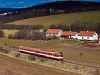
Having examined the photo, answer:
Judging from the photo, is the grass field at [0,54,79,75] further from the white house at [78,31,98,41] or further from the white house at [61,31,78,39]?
the white house at [61,31,78,39]

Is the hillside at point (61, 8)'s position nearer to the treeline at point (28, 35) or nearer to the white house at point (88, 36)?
the treeline at point (28, 35)

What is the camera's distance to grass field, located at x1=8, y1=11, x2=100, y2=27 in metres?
53.4

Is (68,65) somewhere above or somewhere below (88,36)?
below

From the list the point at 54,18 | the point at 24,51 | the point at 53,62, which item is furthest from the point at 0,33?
the point at 53,62

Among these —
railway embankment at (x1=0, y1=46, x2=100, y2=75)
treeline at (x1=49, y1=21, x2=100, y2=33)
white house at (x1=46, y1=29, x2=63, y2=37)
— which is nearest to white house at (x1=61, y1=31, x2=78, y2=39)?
white house at (x1=46, y1=29, x2=63, y2=37)

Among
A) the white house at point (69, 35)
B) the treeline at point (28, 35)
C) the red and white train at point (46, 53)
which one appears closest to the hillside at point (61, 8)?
the white house at point (69, 35)

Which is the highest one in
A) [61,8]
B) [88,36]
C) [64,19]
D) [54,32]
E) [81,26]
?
[61,8]

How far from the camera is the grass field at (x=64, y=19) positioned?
53.4m

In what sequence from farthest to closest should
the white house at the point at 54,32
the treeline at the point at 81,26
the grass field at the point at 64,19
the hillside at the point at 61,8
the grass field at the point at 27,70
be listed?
the hillside at the point at 61,8, the grass field at the point at 64,19, the treeline at the point at 81,26, the white house at the point at 54,32, the grass field at the point at 27,70

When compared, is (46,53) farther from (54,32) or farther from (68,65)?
(54,32)

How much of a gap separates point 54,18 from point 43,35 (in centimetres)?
1634

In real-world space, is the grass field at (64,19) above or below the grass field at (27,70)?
above

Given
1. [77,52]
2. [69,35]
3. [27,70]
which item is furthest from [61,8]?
[27,70]

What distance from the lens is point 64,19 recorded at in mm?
55594
